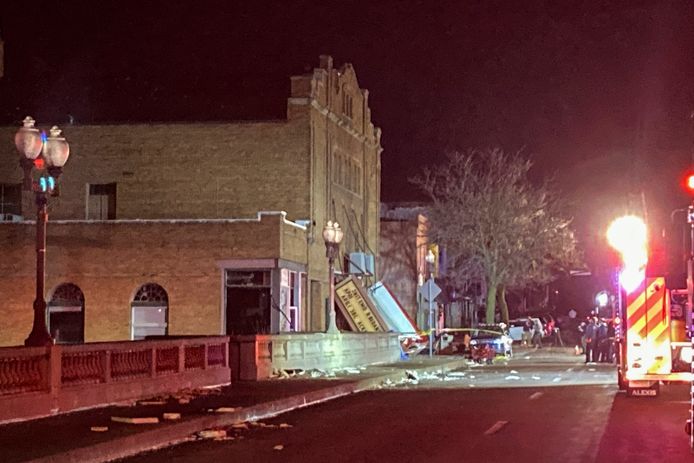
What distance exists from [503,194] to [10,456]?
57.1 m

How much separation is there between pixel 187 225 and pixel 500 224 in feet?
98.5

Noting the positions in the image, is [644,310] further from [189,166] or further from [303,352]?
[189,166]

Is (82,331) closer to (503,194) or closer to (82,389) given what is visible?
(82,389)

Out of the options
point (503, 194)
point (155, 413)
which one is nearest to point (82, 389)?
point (155, 413)

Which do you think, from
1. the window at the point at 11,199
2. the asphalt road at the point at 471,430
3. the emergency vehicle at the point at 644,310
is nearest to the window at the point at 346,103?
the window at the point at 11,199

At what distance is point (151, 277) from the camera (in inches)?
1700

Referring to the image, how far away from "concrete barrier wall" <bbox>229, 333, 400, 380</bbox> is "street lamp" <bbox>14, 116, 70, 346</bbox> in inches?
359

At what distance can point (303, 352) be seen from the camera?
1320 inches

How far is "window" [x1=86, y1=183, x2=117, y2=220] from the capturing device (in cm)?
4647

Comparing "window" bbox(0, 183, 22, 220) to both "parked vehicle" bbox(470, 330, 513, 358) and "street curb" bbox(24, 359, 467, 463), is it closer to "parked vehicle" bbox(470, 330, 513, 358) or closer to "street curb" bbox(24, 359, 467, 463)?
"parked vehicle" bbox(470, 330, 513, 358)

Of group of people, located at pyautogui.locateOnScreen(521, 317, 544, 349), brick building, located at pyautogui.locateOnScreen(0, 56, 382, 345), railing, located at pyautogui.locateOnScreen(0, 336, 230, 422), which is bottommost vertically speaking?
railing, located at pyautogui.locateOnScreen(0, 336, 230, 422)

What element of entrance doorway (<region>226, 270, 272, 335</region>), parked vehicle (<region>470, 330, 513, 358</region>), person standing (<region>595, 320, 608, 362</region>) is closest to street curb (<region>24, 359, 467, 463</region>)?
entrance doorway (<region>226, 270, 272, 335</region>)

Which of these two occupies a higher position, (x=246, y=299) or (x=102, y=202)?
(x=102, y=202)

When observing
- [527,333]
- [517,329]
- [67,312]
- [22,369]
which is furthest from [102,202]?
[527,333]
